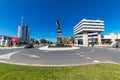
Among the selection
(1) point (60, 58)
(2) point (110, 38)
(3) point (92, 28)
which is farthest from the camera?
(2) point (110, 38)

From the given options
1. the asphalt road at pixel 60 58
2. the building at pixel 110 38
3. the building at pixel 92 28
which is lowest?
the asphalt road at pixel 60 58

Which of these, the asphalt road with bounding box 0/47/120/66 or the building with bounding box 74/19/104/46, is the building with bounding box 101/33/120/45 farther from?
the asphalt road with bounding box 0/47/120/66

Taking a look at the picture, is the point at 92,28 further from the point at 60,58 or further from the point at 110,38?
the point at 60,58

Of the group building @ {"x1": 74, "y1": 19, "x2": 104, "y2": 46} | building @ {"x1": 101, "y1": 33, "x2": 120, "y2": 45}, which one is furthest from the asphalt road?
building @ {"x1": 101, "y1": 33, "x2": 120, "y2": 45}

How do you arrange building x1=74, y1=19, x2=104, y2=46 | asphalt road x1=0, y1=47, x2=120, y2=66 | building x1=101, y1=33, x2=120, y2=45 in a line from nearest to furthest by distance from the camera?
asphalt road x1=0, y1=47, x2=120, y2=66, building x1=101, y1=33, x2=120, y2=45, building x1=74, y1=19, x2=104, y2=46

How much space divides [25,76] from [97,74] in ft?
14.7

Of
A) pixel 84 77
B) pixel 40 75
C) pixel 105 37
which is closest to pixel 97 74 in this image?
pixel 84 77

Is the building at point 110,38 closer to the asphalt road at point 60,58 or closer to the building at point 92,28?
the building at point 92,28

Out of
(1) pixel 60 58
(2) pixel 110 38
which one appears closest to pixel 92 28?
(2) pixel 110 38

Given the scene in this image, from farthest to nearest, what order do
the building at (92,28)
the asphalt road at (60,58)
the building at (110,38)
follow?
1. the building at (92,28)
2. the building at (110,38)
3. the asphalt road at (60,58)

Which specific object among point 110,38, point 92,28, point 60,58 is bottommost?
point 60,58

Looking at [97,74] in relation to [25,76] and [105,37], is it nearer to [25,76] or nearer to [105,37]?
[25,76]

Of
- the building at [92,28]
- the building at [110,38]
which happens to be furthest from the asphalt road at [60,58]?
the building at [110,38]

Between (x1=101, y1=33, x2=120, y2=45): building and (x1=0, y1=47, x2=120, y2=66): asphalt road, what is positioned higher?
(x1=101, y1=33, x2=120, y2=45): building
